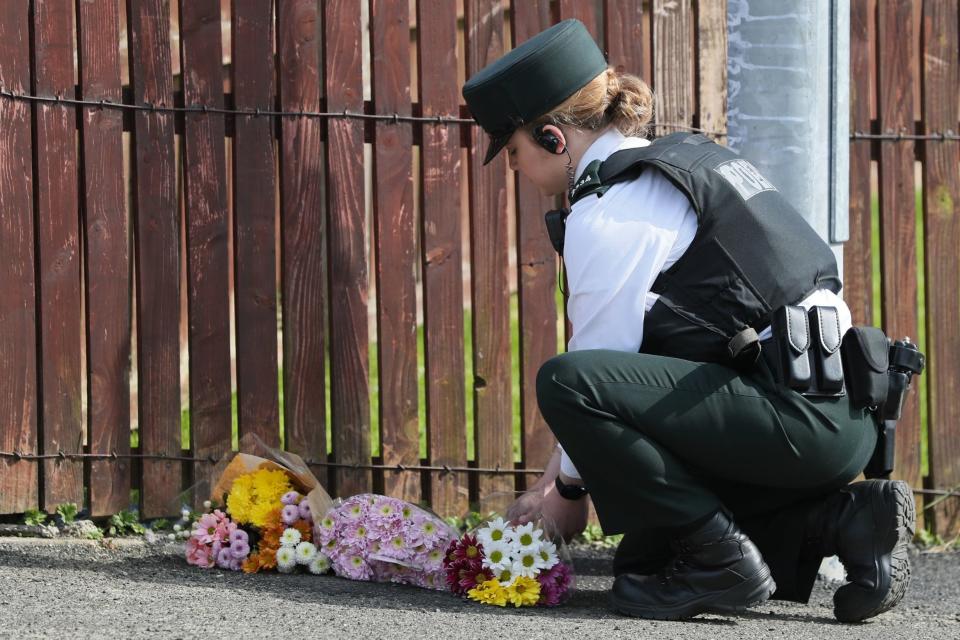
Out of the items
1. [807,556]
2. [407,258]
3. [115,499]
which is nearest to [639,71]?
[407,258]

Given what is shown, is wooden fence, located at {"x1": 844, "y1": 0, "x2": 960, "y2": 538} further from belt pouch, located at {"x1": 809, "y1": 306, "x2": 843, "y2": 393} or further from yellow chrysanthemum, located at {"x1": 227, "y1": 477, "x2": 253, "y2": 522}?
yellow chrysanthemum, located at {"x1": 227, "y1": 477, "x2": 253, "y2": 522}

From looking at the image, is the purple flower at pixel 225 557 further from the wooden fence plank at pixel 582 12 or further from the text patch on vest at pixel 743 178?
the wooden fence plank at pixel 582 12

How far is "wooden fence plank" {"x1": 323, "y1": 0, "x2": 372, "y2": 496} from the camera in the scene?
3.78 m

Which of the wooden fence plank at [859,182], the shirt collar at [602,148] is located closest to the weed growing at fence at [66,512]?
the shirt collar at [602,148]

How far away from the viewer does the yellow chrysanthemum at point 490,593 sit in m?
3.02

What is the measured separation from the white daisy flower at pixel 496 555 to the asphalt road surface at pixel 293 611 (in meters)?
0.11

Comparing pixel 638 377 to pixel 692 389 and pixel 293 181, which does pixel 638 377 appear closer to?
pixel 692 389

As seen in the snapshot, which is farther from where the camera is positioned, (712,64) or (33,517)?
(712,64)

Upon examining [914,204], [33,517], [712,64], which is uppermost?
[712,64]

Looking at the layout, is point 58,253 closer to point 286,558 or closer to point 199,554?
point 199,554

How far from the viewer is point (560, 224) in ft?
10.2

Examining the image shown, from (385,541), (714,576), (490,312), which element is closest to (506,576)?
(385,541)

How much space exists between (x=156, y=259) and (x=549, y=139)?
1385 millimetres

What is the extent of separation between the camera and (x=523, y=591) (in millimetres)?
3047
